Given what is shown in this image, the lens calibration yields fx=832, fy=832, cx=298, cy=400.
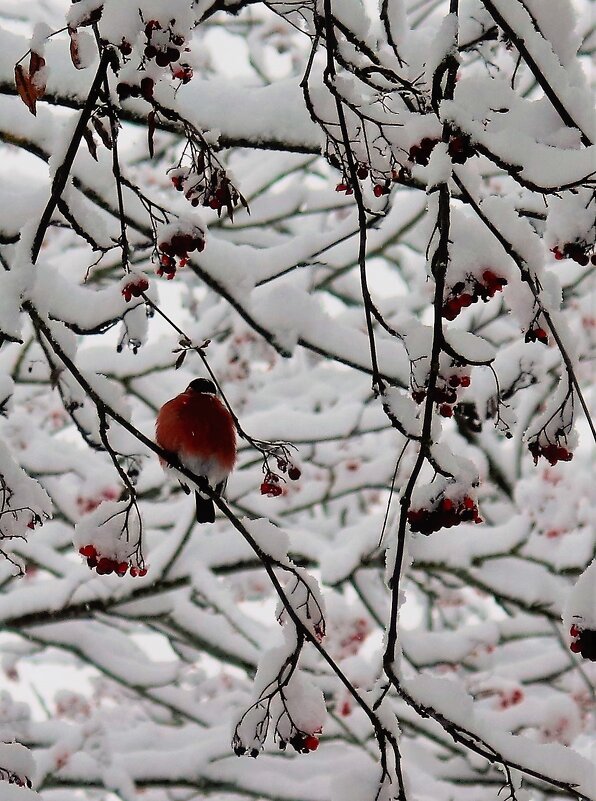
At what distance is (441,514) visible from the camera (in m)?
1.34

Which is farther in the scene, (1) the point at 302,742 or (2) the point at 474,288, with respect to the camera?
(1) the point at 302,742

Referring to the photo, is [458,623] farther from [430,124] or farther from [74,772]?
[430,124]

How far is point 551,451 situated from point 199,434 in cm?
169

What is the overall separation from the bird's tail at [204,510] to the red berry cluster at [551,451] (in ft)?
5.86

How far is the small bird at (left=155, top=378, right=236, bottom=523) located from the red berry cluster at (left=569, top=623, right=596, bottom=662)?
175 cm

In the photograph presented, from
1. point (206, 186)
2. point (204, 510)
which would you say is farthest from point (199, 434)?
point (206, 186)

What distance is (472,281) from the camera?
1.26 meters

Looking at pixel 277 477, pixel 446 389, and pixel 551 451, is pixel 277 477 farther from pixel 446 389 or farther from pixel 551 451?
pixel 551 451

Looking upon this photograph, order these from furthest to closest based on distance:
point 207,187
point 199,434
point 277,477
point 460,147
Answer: point 199,434 → point 277,477 → point 207,187 → point 460,147

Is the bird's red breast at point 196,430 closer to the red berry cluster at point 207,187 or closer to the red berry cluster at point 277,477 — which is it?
the red berry cluster at point 277,477

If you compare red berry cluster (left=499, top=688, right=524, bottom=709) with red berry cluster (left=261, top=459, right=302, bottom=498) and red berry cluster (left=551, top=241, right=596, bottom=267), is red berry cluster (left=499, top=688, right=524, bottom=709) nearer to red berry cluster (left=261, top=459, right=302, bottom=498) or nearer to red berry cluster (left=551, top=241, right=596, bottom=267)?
red berry cluster (left=261, top=459, right=302, bottom=498)

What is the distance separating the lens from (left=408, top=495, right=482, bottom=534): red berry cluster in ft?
4.38

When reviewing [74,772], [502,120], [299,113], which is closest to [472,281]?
[502,120]

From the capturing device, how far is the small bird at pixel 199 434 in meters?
2.89
